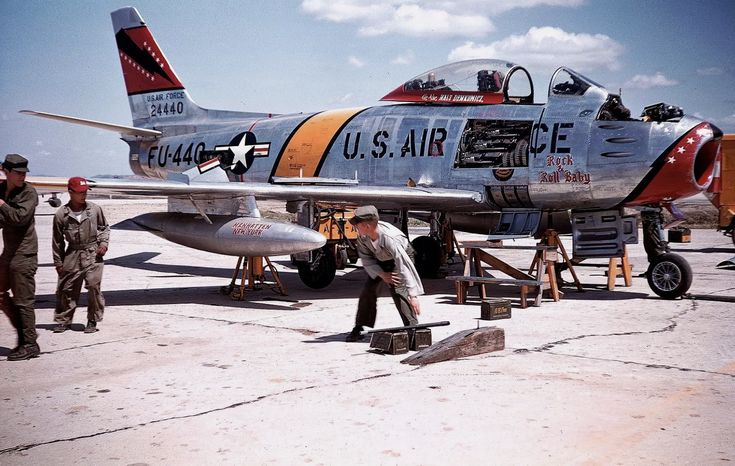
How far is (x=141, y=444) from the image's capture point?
456 centimetres

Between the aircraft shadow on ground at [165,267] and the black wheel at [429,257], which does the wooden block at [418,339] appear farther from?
the aircraft shadow on ground at [165,267]

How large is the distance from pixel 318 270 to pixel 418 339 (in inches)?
227

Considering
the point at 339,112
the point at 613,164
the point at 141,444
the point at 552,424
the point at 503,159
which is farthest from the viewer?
the point at 339,112

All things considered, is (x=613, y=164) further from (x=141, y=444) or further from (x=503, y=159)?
(x=141, y=444)

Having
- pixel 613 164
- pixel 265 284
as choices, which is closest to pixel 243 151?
pixel 265 284

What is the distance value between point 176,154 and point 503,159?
896 centimetres

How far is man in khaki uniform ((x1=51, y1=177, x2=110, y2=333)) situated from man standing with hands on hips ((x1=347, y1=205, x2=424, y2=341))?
3.47m

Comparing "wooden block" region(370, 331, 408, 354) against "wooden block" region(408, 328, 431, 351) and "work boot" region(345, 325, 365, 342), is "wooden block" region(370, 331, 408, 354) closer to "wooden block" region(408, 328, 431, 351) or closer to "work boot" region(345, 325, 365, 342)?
"wooden block" region(408, 328, 431, 351)

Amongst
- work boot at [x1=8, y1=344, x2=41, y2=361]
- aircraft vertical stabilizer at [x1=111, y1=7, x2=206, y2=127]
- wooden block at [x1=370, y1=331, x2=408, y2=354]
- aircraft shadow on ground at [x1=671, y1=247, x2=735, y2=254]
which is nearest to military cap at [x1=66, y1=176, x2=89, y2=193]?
work boot at [x1=8, y1=344, x2=41, y2=361]

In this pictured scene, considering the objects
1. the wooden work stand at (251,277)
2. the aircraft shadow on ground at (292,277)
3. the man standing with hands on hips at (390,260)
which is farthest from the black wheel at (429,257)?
the man standing with hands on hips at (390,260)

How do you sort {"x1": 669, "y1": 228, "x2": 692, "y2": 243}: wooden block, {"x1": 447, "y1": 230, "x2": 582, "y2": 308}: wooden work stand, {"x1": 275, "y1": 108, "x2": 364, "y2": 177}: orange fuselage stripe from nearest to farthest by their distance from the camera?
1. {"x1": 447, "y1": 230, "x2": 582, "y2": 308}: wooden work stand
2. {"x1": 275, "y1": 108, "x2": 364, "y2": 177}: orange fuselage stripe
3. {"x1": 669, "y1": 228, "x2": 692, "y2": 243}: wooden block

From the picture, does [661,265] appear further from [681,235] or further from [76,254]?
[681,235]

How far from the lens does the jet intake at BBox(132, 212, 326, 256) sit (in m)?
10.3

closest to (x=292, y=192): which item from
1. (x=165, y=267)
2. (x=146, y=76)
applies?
(x=165, y=267)
